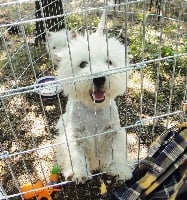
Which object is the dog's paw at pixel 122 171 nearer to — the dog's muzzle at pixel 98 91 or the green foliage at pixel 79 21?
the dog's muzzle at pixel 98 91

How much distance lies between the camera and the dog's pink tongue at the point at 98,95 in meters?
2.43

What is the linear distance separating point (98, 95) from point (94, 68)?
19 centimetres

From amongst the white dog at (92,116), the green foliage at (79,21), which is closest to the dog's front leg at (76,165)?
the white dog at (92,116)

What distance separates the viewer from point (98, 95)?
246 centimetres

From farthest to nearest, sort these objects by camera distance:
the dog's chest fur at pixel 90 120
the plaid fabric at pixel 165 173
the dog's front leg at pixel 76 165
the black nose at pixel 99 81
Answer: the dog's chest fur at pixel 90 120 → the dog's front leg at pixel 76 165 → the black nose at pixel 99 81 → the plaid fabric at pixel 165 173

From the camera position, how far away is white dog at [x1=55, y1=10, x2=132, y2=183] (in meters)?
2.47

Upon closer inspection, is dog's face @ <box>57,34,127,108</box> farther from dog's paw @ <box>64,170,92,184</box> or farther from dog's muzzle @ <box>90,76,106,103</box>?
dog's paw @ <box>64,170,92,184</box>

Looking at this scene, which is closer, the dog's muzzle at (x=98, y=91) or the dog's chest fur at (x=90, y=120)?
the dog's muzzle at (x=98, y=91)

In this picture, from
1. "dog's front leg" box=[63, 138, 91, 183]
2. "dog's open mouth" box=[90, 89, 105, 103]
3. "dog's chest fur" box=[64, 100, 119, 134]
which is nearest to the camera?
"dog's open mouth" box=[90, 89, 105, 103]

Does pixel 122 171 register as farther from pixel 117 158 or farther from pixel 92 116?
pixel 92 116

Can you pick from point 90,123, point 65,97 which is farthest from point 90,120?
point 65,97

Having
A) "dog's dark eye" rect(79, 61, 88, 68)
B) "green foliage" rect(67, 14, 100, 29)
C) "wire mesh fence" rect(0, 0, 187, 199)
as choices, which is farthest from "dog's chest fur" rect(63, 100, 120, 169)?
"green foliage" rect(67, 14, 100, 29)

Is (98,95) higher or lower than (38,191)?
higher

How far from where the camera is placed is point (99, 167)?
2.77 m
